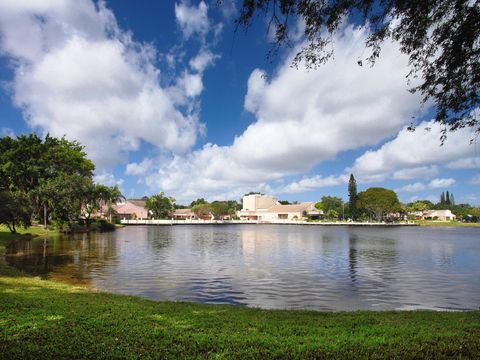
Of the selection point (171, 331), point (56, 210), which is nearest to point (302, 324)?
Answer: point (171, 331)

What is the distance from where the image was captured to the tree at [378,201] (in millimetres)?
142625

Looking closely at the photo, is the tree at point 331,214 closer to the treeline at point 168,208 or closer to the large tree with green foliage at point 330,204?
the large tree with green foliage at point 330,204

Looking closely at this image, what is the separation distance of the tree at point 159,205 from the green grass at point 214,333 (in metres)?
139

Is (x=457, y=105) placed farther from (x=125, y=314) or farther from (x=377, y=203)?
(x=377, y=203)

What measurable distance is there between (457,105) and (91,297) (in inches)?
538

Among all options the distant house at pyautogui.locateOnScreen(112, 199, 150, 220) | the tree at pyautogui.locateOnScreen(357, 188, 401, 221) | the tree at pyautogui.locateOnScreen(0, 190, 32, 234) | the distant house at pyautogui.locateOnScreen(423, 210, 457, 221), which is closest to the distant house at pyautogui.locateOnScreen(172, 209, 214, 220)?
the distant house at pyautogui.locateOnScreen(112, 199, 150, 220)

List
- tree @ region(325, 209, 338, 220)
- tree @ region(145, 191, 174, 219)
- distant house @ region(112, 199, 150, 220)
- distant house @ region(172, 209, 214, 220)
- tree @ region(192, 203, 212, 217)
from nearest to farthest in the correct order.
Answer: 1. tree @ region(145, 191, 174, 219)
2. distant house @ region(112, 199, 150, 220)
3. tree @ region(325, 209, 338, 220)
4. tree @ region(192, 203, 212, 217)
5. distant house @ region(172, 209, 214, 220)

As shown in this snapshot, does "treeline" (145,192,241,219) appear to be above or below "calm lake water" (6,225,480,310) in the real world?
above

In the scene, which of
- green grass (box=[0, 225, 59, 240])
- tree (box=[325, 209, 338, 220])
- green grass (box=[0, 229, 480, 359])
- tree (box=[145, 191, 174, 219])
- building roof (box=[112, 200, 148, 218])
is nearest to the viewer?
green grass (box=[0, 229, 480, 359])

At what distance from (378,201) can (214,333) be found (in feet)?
470

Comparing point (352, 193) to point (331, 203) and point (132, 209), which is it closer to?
point (331, 203)

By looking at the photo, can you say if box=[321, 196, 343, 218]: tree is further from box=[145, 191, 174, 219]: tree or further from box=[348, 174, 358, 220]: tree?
box=[145, 191, 174, 219]: tree

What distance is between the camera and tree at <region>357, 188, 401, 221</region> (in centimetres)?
14262

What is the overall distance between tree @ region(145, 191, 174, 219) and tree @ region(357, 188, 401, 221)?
246 feet
